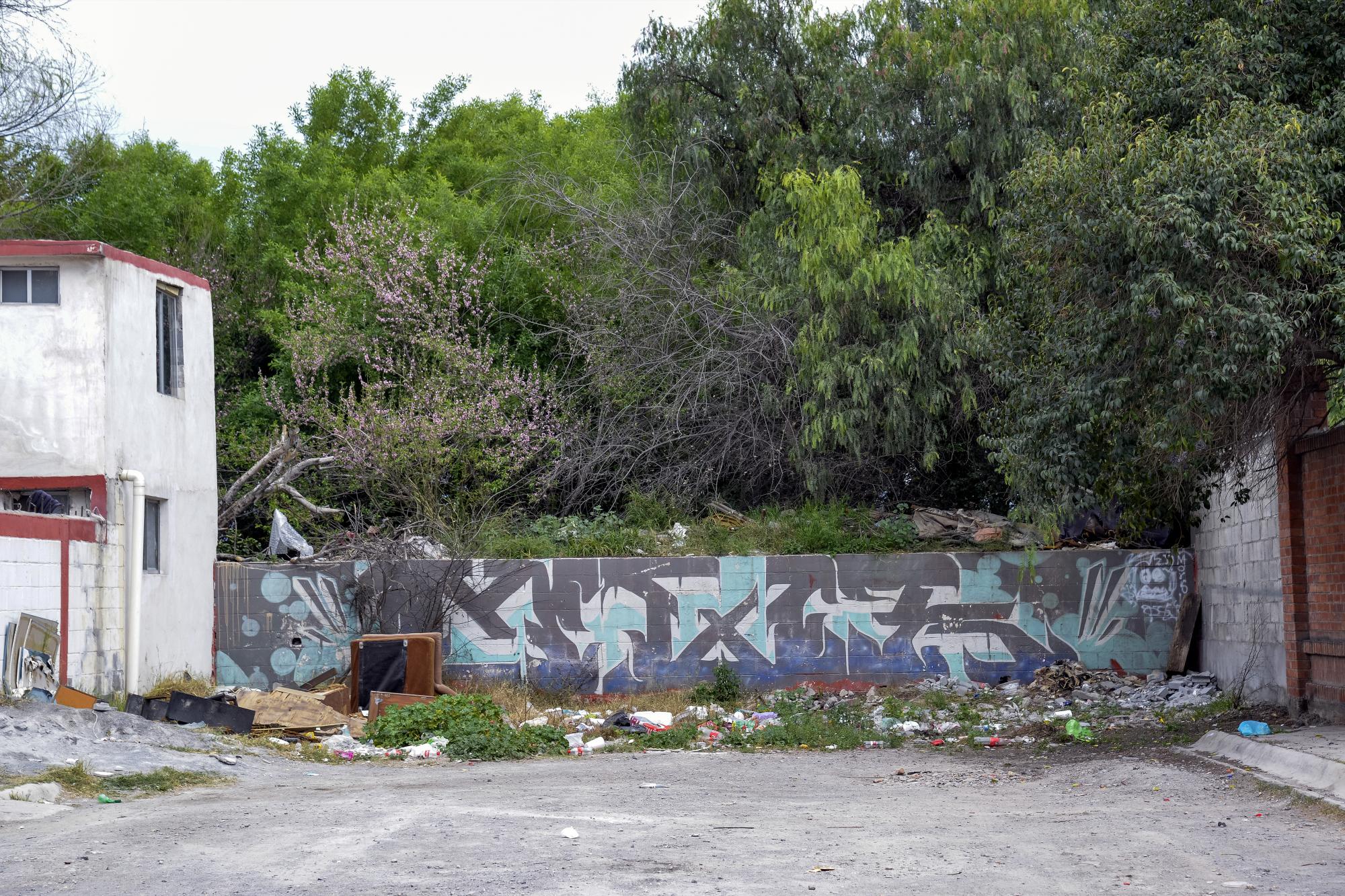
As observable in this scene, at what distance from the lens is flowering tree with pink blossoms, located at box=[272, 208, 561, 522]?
18312mm

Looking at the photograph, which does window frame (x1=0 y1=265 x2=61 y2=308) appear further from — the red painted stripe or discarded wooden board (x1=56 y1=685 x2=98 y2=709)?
discarded wooden board (x1=56 y1=685 x2=98 y2=709)

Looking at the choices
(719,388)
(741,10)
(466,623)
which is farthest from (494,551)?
(741,10)

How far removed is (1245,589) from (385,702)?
9212 mm

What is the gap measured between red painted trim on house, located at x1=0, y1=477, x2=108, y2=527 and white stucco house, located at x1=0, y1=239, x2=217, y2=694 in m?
0.01

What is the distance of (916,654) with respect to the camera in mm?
15359

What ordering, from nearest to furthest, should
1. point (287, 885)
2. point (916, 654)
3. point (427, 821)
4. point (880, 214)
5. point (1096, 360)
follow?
point (287, 885), point (427, 821), point (1096, 360), point (916, 654), point (880, 214)

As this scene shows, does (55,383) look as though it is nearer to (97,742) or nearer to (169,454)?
(169,454)

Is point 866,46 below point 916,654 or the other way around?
the other way around

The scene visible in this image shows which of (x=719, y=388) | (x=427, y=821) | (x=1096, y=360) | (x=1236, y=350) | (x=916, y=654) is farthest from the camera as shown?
(x=719, y=388)

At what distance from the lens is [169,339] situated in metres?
15.3

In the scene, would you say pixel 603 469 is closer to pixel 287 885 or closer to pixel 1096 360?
pixel 1096 360

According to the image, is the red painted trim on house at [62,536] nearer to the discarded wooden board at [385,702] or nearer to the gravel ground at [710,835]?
the discarded wooden board at [385,702]

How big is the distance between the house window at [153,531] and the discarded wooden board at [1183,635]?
12019mm

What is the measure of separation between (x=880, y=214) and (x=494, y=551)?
6763 millimetres
